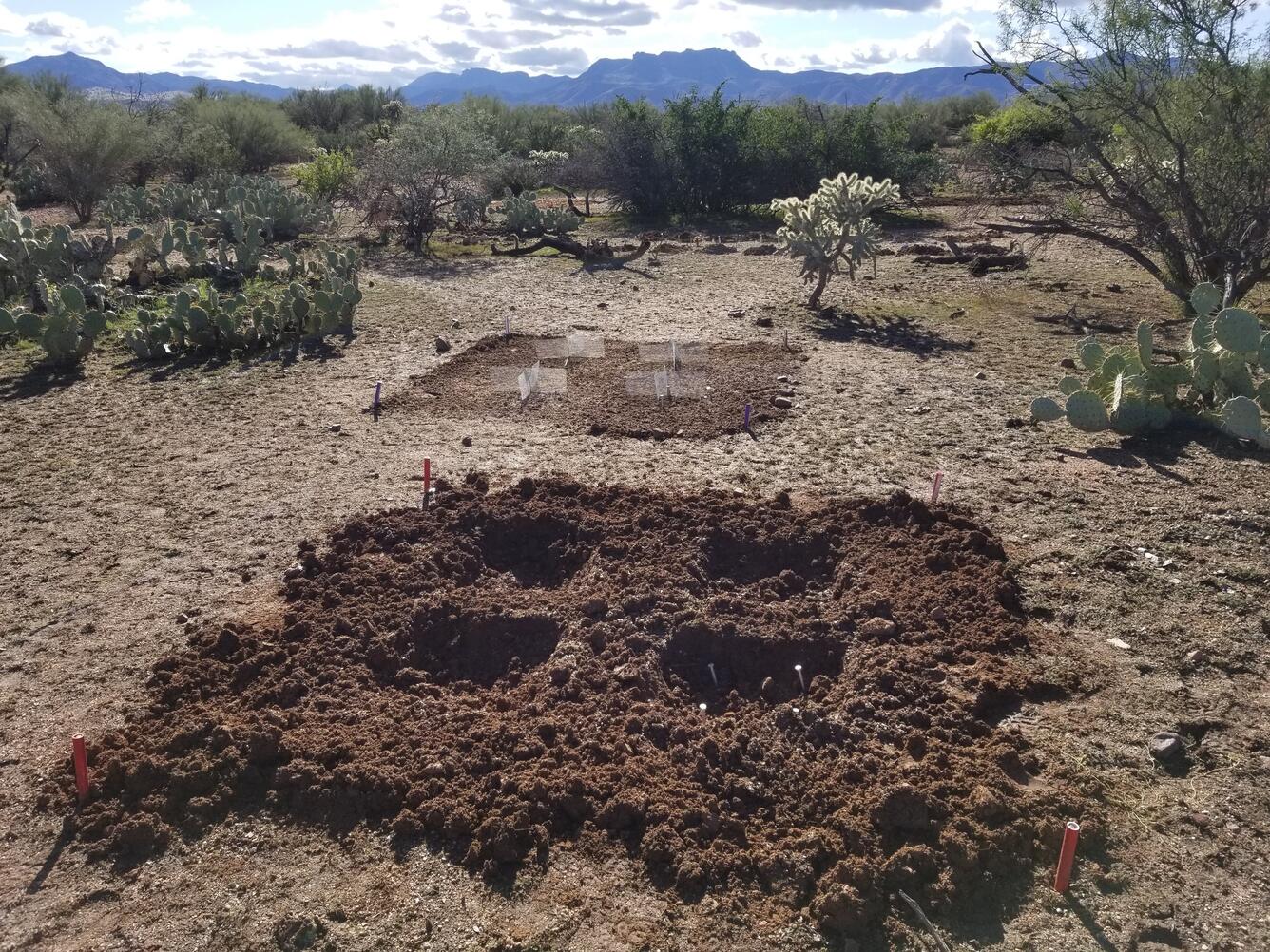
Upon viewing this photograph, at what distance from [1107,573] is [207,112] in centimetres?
2761

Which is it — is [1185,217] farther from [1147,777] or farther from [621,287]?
[1147,777]

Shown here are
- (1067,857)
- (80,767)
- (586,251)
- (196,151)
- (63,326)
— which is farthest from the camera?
(196,151)

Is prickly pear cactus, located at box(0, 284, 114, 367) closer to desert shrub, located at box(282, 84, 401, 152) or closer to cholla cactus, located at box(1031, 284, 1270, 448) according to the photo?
cholla cactus, located at box(1031, 284, 1270, 448)

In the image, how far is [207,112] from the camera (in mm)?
25656

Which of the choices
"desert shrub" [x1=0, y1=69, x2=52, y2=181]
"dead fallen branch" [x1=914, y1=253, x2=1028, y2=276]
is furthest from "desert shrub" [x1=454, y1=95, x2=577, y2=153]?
"dead fallen branch" [x1=914, y1=253, x2=1028, y2=276]

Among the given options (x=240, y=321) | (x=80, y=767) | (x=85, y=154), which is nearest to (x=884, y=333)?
(x=240, y=321)

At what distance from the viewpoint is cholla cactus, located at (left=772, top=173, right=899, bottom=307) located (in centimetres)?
1062

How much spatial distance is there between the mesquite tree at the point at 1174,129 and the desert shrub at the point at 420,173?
908 centimetres

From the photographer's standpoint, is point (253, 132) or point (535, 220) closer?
point (535, 220)

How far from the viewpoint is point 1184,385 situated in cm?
723

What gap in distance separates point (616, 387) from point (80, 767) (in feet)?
17.8

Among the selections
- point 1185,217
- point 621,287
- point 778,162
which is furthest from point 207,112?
point 1185,217

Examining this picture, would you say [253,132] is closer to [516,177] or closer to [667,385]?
[516,177]

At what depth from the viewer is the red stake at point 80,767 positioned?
133 inches
